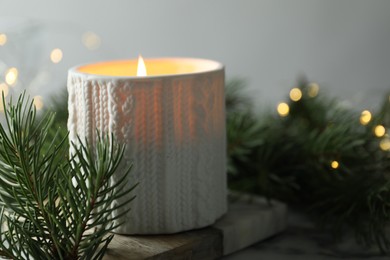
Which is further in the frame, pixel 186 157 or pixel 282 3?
pixel 282 3

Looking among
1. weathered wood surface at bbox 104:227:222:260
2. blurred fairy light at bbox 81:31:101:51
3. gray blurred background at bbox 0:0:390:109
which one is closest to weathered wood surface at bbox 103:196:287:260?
weathered wood surface at bbox 104:227:222:260

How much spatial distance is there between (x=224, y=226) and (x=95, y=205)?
6.0 inches

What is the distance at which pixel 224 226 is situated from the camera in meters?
0.57

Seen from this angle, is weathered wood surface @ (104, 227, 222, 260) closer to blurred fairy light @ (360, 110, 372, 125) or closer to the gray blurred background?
blurred fairy light @ (360, 110, 372, 125)

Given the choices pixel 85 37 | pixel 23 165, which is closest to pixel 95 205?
pixel 23 165

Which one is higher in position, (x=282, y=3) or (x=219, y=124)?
(x=282, y=3)

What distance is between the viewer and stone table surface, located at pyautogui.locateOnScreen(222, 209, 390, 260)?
562mm

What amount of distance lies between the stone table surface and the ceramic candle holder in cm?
6

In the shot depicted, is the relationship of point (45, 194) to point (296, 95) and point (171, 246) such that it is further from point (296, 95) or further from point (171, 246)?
point (296, 95)

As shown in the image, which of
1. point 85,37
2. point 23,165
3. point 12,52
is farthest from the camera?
point 85,37

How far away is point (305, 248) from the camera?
582 millimetres

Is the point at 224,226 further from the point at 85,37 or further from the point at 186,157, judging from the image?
the point at 85,37

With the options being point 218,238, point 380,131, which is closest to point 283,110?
point 380,131

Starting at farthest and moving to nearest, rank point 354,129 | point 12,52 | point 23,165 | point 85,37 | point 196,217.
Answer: point 85,37 < point 12,52 < point 354,129 < point 196,217 < point 23,165
